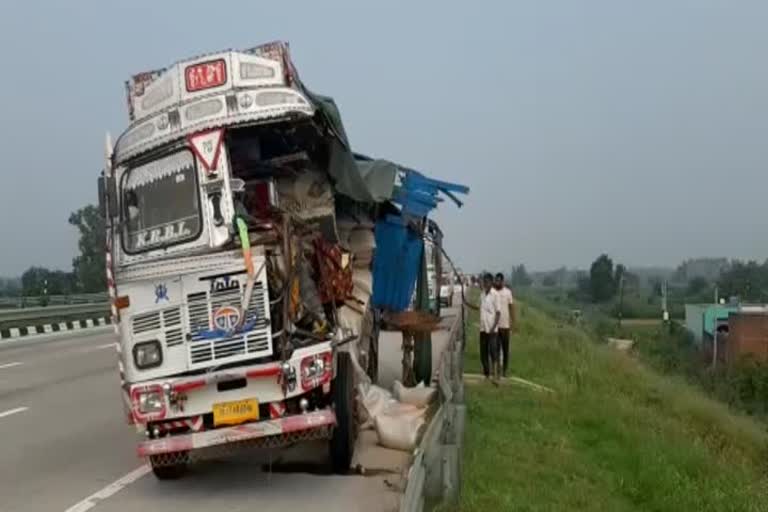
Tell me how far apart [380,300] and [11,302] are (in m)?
29.1

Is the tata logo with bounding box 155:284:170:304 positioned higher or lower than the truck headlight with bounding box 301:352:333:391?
higher

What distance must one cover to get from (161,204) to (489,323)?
8.40 m

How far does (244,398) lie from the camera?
7.84 meters

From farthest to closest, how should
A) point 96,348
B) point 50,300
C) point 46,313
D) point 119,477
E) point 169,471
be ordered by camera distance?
point 50,300 → point 46,313 → point 96,348 → point 119,477 → point 169,471

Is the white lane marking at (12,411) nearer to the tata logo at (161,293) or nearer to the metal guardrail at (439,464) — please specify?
the tata logo at (161,293)

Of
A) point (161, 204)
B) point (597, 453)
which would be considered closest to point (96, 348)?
point (597, 453)

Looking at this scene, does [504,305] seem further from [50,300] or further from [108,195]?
[50,300]

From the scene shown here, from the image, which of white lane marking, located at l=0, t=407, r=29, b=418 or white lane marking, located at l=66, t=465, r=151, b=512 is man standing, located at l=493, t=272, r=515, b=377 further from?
white lane marking, located at l=66, t=465, r=151, b=512

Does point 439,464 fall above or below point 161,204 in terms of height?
below

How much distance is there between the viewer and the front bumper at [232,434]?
7773 mm

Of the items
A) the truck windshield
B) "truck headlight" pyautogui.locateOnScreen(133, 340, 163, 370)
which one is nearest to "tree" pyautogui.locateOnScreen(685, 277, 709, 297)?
the truck windshield

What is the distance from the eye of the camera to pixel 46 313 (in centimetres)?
3372

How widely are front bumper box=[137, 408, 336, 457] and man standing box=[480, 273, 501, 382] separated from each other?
820cm

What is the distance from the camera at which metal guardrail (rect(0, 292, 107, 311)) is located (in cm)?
3797
